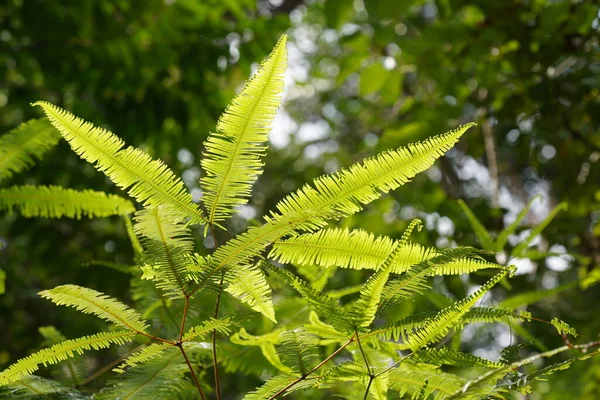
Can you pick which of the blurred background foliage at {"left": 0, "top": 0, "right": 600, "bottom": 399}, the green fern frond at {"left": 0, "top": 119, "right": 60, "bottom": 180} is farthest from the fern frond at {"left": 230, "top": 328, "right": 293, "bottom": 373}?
the blurred background foliage at {"left": 0, "top": 0, "right": 600, "bottom": 399}

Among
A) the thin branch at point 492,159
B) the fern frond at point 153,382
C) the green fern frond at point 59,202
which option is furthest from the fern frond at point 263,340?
the thin branch at point 492,159

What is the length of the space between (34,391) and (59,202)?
384mm

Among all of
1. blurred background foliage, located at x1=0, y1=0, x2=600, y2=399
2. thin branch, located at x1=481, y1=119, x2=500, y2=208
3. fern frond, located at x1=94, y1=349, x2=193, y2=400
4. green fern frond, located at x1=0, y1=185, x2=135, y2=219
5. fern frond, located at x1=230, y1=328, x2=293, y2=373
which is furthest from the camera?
thin branch, located at x1=481, y1=119, x2=500, y2=208

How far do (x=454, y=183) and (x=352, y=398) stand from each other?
2.33 meters

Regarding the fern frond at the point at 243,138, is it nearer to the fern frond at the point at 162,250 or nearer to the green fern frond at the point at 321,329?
the fern frond at the point at 162,250

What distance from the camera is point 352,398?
2.60 feet

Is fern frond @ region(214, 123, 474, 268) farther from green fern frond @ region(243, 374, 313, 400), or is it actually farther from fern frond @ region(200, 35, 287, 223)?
green fern frond @ region(243, 374, 313, 400)

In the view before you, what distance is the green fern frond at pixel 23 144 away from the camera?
106 centimetres

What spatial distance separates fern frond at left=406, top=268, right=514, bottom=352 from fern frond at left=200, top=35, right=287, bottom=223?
0.26m

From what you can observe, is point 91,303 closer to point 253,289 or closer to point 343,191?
point 253,289

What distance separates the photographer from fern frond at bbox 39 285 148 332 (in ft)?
2.14

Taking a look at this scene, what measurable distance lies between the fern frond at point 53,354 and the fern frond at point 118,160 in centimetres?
17

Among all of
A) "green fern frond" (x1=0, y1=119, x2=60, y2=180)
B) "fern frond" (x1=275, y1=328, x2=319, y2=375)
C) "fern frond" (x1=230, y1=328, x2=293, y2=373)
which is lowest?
"fern frond" (x1=275, y1=328, x2=319, y2=375)

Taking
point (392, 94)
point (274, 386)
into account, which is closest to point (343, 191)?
point (274, 386)
